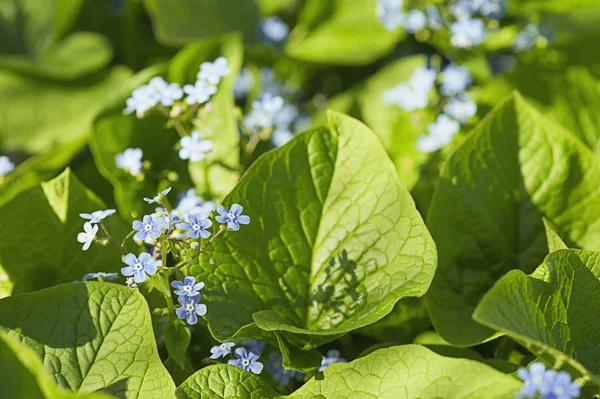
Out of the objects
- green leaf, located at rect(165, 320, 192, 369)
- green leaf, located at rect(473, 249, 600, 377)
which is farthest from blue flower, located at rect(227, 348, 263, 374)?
green leaf, located at rect(473, 249, 600, 377)

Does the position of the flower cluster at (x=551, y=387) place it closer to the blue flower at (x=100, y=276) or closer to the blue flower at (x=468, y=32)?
Answer: the blue flower at (x=100, y=276)

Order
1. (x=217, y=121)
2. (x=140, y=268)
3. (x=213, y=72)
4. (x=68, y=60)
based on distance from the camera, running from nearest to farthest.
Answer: (x=140, y=268)
(x=213, y=72)
(x=217, y=121)
(x=68, y=60)

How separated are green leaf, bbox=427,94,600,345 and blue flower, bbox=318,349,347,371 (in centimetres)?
30

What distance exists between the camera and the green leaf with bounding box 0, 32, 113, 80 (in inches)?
92.0

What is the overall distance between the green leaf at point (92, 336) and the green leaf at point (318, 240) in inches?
6.3

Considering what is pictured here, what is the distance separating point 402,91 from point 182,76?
69cm

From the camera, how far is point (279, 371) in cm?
157

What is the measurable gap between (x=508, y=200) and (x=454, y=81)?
623 mm

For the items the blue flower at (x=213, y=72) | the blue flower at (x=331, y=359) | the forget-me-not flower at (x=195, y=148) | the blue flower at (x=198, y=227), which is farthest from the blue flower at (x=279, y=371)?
the blue flower at (x=213, y=72)

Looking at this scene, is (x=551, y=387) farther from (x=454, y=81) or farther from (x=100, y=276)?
(x=454, y=81)

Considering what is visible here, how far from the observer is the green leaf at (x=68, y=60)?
7.66 ft

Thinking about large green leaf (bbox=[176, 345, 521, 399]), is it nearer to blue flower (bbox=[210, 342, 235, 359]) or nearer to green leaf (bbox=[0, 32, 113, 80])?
blue flower (bbox=[210, 342, 235, 359])

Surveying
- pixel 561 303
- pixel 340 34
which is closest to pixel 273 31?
pixel 340 34

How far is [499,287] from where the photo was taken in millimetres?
1229
